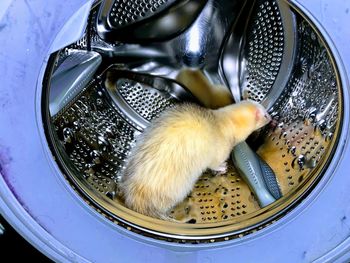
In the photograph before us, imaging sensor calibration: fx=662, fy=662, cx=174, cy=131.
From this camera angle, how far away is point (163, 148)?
1.21 m

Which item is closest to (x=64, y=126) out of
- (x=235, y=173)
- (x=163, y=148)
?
(x=163, y=148)

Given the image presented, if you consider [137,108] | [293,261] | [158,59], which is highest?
[158,59]

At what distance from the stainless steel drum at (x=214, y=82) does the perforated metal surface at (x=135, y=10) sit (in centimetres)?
5

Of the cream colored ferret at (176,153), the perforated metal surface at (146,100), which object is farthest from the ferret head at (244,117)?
the perforated metal surface at (146,100)

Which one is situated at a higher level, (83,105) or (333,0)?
(333,0)

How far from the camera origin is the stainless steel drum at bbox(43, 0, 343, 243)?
3.80ft

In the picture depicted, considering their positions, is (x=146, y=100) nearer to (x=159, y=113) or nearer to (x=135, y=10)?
(x=159, y=113)

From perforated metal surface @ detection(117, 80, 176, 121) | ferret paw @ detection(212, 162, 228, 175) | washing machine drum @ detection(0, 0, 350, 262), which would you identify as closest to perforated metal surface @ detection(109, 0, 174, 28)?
washing machine drum @ detection(0, 0, 350, 262)

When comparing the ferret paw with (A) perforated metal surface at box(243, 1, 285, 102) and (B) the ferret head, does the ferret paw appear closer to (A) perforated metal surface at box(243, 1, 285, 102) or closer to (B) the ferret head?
(B) the ferret head

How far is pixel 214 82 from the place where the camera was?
1.39 meters

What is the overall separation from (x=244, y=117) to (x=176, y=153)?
19 centimetres

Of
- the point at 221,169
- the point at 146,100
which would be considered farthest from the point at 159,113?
the point at 221,169

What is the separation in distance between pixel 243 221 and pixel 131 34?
0.43 meters

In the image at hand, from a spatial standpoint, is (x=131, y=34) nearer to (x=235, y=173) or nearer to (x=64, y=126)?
(x=64, y=126)
